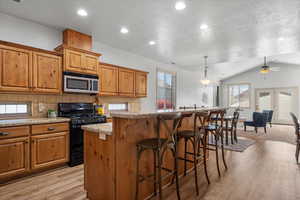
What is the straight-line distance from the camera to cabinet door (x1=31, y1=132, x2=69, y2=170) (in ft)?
8.83

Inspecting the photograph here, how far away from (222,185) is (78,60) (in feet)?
11.7

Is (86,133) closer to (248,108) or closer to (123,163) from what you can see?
(123,163)

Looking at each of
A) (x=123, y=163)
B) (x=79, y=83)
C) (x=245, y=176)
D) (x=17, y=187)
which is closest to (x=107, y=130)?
(x=123, y=163)

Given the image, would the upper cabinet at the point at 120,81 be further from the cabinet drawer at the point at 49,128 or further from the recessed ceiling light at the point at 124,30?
the cabinet drawer at the point at 49,128

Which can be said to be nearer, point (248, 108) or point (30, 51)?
point (30, 51)

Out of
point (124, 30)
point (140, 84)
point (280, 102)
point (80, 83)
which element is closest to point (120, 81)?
point (140, 84)

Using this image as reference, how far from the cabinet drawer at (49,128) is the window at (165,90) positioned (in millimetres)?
3803

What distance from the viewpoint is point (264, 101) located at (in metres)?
9.63

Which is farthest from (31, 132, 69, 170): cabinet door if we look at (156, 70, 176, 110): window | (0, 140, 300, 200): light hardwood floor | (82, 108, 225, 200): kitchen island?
(156, 70, 176, 110): window

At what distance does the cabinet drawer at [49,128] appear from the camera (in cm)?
269

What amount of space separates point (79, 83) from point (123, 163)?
2.32 m

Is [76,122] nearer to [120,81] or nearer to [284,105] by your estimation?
[120,81]

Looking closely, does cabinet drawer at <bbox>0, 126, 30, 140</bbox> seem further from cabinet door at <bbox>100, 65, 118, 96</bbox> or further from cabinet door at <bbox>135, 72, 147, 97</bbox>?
cabinet door at <bbox>135, 72, 147, 97</bbox>

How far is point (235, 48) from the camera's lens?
500 centimetres
